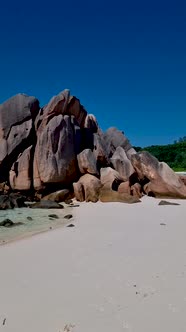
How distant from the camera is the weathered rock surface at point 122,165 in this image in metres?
23.2

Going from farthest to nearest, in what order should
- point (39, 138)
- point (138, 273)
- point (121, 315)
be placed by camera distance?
point (39, 138), point (138, 273), point (121, 315)

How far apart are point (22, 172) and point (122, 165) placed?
7.58 m

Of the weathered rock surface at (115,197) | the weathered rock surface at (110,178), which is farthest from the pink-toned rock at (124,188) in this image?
the weathered rock surface at (115,197)

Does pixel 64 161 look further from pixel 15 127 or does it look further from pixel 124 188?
pixel 15 127

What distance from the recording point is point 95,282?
5.57m

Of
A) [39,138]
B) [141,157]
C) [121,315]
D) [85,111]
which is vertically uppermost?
[85,111]

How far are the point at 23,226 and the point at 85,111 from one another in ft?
52.4

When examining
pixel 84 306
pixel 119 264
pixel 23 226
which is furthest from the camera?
pixel 23 226

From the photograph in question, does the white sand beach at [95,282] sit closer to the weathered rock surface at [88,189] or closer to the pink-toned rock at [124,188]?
the weathered rock surface at [88,189]

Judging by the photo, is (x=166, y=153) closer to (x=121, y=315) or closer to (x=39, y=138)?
(x=39, y=138)

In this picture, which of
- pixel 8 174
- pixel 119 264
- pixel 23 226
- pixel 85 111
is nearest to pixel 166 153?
pixel 85 111

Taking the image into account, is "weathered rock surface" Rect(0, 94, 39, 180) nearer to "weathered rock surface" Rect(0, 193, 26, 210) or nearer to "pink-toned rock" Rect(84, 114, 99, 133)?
"pink-toned rock" Rect(84, 114, 99, 133)

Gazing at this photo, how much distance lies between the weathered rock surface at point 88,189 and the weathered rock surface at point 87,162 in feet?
2.19

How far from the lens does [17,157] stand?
2456cm
